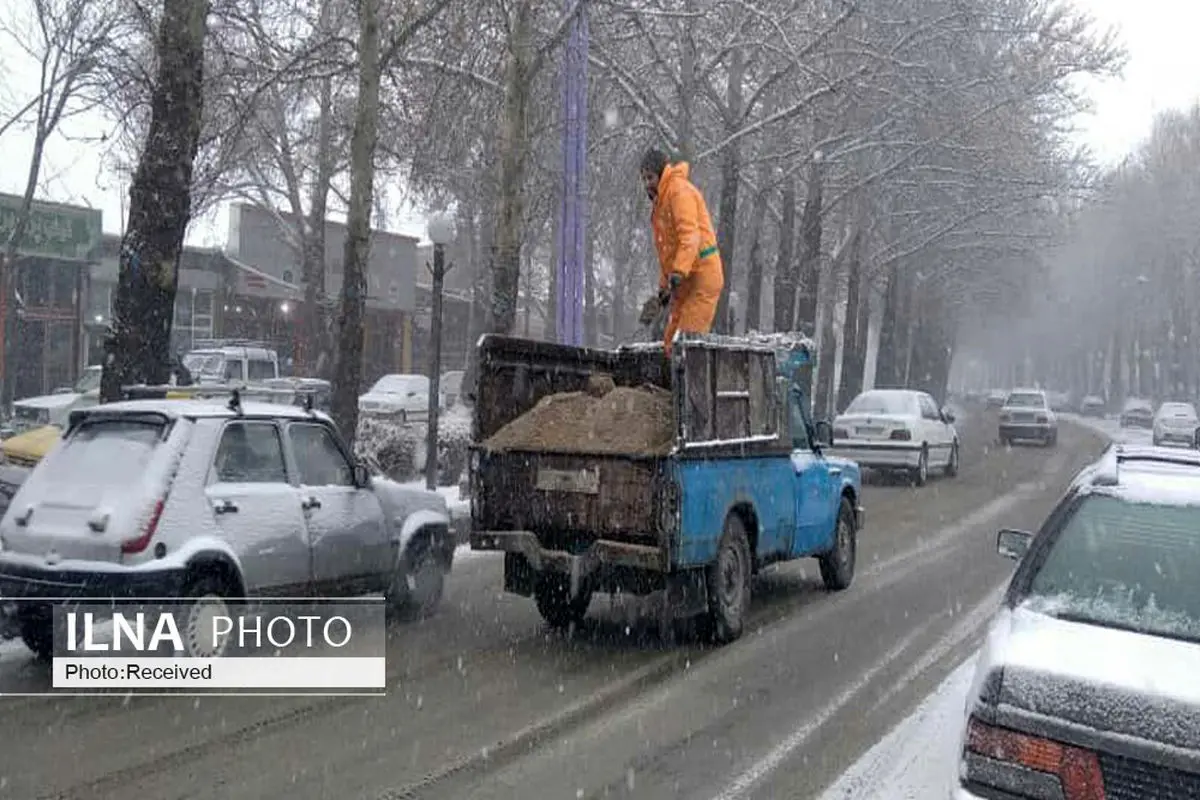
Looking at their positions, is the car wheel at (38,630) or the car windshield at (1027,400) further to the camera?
the car windshield at (1027,400)

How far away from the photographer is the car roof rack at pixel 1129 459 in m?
5.18

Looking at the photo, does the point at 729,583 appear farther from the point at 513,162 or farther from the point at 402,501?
the point at 513,162

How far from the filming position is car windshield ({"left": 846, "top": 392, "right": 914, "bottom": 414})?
76.9 ft

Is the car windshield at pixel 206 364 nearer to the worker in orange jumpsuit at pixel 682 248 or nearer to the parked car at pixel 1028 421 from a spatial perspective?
the worker in orange jumpsuit at pixel 682 248

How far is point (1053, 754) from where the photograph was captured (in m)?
3.67

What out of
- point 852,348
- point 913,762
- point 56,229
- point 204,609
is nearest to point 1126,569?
point 913,762

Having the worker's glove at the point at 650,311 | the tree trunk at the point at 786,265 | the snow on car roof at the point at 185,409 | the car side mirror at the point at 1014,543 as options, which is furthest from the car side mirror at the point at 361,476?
the tree trunk at the point at 786,265

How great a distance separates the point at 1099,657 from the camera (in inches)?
157

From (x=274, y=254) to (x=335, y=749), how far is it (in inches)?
1618

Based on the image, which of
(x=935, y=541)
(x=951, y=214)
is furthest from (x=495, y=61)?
(x=951, y=214)

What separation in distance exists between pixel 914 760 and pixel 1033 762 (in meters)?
2.53

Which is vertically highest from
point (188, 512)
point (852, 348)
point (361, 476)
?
point (852, 348)

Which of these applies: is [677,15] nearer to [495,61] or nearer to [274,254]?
[495,61]

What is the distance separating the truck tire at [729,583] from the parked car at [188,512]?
242 centimetres
